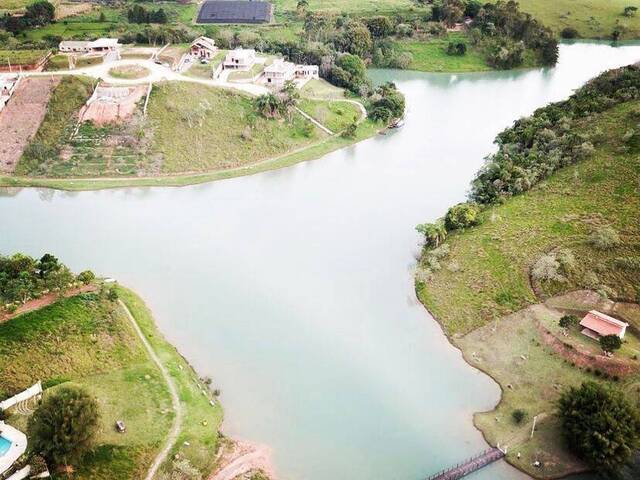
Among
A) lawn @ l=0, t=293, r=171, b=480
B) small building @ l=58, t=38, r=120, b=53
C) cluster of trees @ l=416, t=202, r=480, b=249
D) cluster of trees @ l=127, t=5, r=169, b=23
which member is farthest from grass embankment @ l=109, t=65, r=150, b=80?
cluster of trees @ l=416, t=202, r=480, b=249

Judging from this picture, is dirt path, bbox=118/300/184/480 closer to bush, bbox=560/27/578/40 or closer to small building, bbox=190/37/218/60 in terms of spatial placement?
small building, bbox=190/37/218/60

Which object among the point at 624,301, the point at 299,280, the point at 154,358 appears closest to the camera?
the point at 154,358

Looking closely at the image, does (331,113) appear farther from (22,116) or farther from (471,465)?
(471,465)

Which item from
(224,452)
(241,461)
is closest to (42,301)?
(224,452)

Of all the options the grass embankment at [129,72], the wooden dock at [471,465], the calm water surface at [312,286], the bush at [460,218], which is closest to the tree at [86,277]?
the calm water surface at [312,286]

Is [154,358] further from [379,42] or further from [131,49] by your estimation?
[379,42]

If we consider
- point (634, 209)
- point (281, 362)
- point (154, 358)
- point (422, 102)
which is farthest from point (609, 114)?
point (154, 358)
